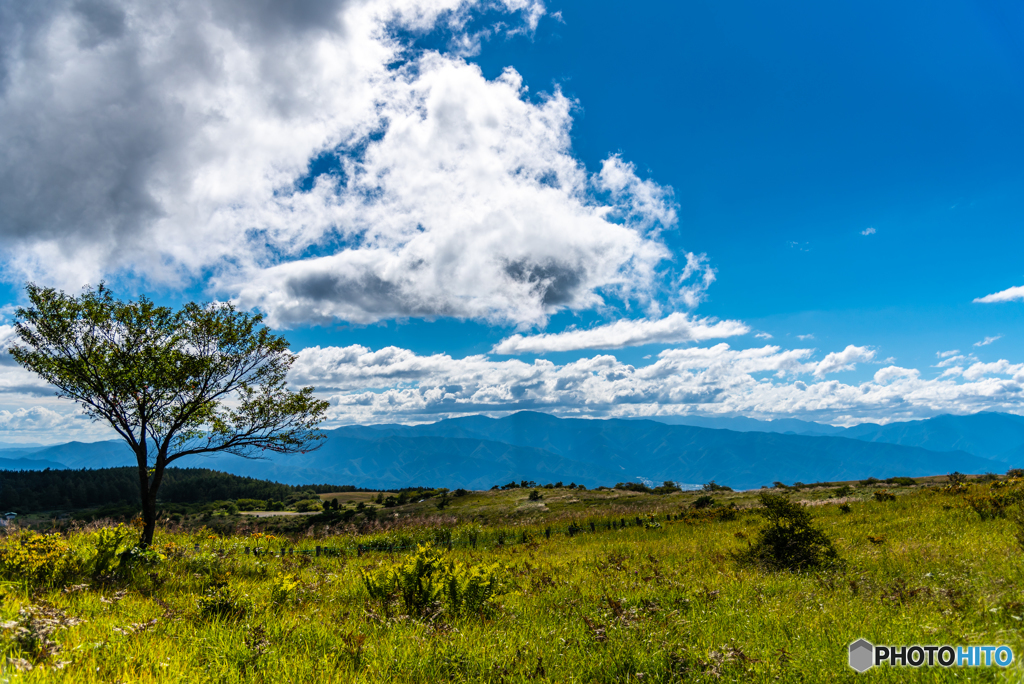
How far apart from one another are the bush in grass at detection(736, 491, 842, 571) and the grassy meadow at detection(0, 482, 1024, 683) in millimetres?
437

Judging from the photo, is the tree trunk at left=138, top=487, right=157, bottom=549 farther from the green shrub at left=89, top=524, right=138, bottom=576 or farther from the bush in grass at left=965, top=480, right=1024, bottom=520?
the bush in grass at left=965, top=480, right=1024, bottom=520

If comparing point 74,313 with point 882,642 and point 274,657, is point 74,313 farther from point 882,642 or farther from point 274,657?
point 882,642

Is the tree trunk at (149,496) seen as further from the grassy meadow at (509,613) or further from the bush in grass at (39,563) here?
the bush in grass at (39,563)

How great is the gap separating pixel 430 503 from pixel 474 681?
40777 mm

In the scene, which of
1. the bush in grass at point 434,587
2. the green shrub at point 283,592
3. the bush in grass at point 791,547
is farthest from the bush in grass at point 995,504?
the green shrub at point 283,592

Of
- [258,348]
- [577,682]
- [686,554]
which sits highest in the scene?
[258,348]

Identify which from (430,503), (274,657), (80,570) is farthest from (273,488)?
(274,657)

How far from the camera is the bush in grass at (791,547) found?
35.1 feet

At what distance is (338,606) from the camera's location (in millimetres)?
7945

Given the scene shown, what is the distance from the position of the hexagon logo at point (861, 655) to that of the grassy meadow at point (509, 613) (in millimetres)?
138

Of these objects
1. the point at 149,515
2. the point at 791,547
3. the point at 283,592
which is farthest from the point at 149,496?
the point at 791,547

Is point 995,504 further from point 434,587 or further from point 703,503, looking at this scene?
point 434,587

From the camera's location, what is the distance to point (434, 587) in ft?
23.8

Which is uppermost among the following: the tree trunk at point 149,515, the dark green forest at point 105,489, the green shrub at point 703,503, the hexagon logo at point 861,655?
the hexagon logo at point 861,655
